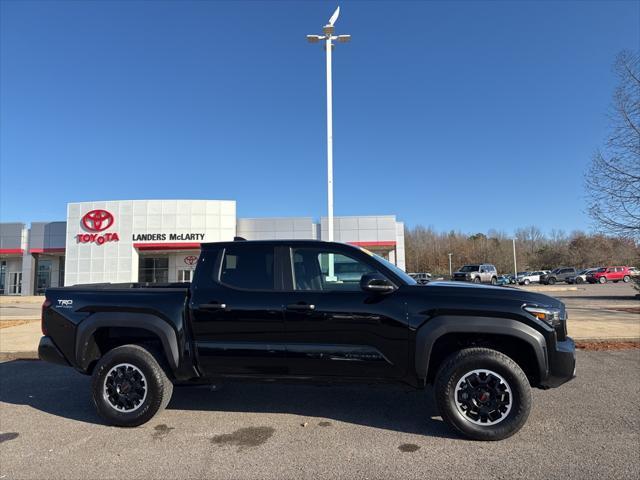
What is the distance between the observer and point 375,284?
4184 millimetres

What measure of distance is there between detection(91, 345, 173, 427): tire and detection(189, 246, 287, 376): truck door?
515mm

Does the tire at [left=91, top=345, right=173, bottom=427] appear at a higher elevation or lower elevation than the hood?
lower

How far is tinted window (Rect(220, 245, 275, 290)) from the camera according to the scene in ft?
15.0

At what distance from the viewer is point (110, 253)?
36.7m

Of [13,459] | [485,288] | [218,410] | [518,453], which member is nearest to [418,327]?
[485,288]

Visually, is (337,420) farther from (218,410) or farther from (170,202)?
(170,202)

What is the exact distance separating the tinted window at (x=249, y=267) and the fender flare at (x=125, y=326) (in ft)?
2.61

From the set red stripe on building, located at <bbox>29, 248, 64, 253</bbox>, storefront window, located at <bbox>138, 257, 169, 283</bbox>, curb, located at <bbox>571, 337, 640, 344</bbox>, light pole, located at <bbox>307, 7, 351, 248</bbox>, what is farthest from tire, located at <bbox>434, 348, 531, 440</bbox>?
red stripe on building, located at <bbox>29, 248, 64, 253</bbox>

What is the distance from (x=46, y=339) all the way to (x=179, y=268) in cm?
3588

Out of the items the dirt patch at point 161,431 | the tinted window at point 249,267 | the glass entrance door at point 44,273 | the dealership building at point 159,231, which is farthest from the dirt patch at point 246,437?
the glass entrance door at point 44,273

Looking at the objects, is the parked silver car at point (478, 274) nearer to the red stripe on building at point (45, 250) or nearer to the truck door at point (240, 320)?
the truck door at point (240, 320)

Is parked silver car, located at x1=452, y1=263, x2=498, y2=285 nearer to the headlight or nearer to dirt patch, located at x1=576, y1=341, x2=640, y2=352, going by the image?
dirt patch, located at x1=576, y1=341, x2=640, y2=352

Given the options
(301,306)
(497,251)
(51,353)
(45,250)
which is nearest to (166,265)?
(45,250)

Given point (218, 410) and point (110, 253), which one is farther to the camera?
point (110, 253)
